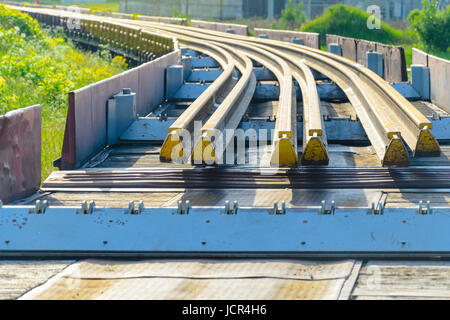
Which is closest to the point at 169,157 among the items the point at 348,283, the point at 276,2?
the point at 348,283

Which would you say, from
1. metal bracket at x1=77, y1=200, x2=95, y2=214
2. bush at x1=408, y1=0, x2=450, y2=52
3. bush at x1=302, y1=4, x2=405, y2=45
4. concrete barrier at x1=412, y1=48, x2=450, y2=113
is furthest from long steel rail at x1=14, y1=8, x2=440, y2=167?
bush at x1=302, y1=4, x2=405, y2=45

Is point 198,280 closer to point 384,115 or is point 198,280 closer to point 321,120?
point 384,115

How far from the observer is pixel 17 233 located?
575cm

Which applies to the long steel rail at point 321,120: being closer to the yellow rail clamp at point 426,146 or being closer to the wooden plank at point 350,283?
the yellow rail clamp at point 426,146

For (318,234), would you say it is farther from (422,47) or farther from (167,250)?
(422,47)

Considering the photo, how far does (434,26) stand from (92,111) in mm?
24839

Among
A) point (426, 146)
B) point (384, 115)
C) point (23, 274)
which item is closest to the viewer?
point (23, 274)

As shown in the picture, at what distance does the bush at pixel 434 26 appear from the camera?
1220 inches

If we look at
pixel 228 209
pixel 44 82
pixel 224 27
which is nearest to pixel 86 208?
pixel 228 209

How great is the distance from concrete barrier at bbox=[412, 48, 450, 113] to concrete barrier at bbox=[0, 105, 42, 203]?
755 cm

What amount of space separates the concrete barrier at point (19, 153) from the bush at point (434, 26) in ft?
86.2

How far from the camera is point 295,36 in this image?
81.9 feet

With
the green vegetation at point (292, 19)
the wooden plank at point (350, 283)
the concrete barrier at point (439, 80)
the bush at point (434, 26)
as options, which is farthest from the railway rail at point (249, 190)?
the green vegetation at point (292, 19)

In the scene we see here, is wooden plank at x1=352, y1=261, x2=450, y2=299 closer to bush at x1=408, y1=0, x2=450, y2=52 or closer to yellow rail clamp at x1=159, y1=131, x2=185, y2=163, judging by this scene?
yellow rail clamp at x1=159, y1=131, x2=185, y2=163
